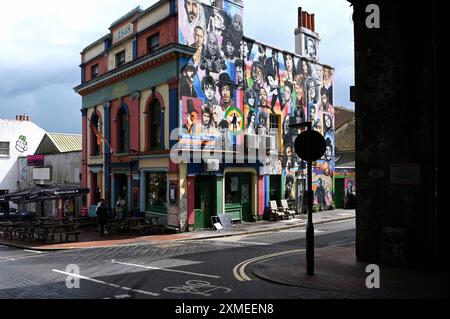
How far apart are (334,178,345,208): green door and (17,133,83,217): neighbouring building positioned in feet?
58.6

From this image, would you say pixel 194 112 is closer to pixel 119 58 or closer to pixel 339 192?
pixel 119 58

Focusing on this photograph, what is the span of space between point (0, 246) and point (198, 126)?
10.2m

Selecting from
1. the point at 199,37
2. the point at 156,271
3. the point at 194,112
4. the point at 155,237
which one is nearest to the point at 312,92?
the point at 199,37

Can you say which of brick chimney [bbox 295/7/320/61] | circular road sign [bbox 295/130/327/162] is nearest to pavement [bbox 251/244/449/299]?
circular road sign [bbox 295/130/327/162]

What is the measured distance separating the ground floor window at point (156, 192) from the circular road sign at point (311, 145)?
1164cm

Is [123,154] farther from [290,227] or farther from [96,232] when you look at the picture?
[290,227]

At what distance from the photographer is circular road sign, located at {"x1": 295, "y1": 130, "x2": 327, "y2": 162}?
33.2 ft

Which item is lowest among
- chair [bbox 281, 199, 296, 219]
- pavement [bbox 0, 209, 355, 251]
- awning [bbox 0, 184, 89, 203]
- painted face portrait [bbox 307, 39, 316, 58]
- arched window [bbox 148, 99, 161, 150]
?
pavement [bbox 0, 209, 355, 251]

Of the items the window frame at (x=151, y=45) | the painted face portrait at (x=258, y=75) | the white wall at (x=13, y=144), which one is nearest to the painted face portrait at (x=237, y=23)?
the painted face portrait at (x=258, y=75)

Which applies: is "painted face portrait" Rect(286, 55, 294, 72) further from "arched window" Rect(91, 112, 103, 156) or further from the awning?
the awning

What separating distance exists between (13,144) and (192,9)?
27650 millimetres

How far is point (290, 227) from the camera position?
21750 mm

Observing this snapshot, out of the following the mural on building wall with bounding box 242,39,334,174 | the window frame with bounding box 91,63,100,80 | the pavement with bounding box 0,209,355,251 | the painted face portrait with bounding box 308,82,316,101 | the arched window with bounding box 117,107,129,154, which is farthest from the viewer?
the painted face portrait with bounding box 308,82,316,101

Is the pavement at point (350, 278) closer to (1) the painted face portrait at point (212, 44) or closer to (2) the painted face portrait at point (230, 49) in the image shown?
(1) the painted face portrait at point (212, 44)
